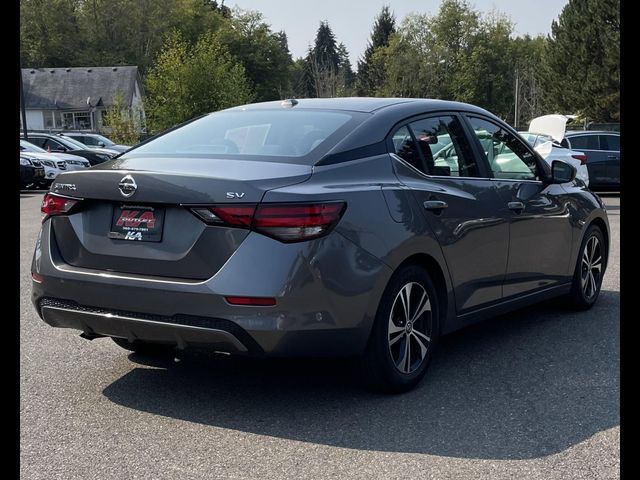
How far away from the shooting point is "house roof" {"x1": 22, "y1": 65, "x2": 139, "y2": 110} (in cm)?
7625

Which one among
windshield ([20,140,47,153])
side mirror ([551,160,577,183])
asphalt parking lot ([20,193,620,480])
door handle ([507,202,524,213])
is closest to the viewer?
asphalt parking lot ([20,193,620,480])

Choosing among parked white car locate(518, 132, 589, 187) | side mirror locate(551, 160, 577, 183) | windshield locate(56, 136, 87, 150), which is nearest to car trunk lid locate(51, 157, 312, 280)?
side mirror locate(551, 160, 577, 183)

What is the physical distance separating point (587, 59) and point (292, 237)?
140 ft

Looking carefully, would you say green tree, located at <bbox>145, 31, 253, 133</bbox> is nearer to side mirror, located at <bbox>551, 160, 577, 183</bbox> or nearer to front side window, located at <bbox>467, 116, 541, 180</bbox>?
side mirror, located at <bbox>551, 160, 577, 183</bbox>

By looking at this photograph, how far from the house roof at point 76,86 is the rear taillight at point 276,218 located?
2928 inches

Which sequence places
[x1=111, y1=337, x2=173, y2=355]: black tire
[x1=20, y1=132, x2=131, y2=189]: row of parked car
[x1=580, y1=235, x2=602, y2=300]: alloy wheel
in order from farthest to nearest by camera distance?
[x1=20, y1=132, x2=131, y2=189]: row of parked car → [x1=580, y1=235, x2=602, y2=300]: alloy wheel → [x1=111, y1=337, x2=173, y2=355]: black tire

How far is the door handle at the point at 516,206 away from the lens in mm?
5598

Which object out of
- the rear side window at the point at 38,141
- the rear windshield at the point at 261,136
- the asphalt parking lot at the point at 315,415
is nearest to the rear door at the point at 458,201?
the rear windshield at the point at 261,136

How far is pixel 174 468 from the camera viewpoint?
11.9 ft

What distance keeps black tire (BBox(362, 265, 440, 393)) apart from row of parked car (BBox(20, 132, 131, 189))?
1679cm

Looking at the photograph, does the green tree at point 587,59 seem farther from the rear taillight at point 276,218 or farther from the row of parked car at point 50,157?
the rear taillight at point 276,218

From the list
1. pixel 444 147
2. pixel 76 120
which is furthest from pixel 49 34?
pixel 444 147

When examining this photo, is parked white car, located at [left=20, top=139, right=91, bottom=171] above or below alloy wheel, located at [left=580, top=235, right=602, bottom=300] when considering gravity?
above
